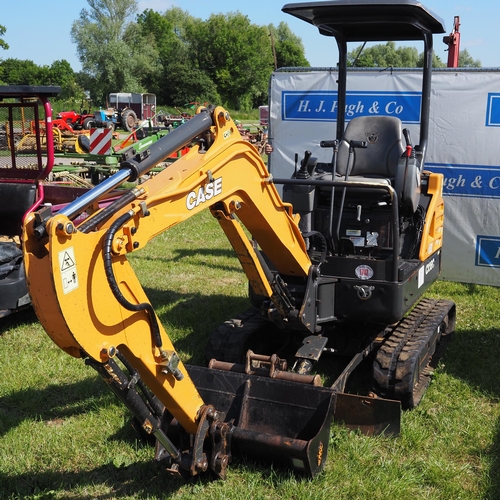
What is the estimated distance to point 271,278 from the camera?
4668mm

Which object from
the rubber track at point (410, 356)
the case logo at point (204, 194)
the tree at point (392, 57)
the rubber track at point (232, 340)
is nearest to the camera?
the case logo at point (204, 194)

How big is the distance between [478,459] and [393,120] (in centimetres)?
290

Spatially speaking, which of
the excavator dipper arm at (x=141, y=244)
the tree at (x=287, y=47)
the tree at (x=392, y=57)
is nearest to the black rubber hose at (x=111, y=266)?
the excavator dipper arm at (x=141, y=244)

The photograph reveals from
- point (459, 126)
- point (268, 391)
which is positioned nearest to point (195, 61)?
point (459, 126)

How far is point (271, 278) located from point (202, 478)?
138 cm

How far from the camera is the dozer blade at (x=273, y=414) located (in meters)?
4.01

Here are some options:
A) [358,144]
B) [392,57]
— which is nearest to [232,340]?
[358,144]

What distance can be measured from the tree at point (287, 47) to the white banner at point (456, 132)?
79921mm

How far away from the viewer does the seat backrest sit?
585 cm

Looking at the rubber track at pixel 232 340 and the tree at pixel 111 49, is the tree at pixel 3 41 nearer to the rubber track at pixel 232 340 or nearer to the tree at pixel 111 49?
the tree at pixel 111 49

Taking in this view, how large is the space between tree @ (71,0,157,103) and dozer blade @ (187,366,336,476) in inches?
2262

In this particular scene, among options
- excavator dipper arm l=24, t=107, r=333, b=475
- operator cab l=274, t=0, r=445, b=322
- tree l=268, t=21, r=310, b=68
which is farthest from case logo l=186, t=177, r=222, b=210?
tree l=268, t=21, r=310, b=68

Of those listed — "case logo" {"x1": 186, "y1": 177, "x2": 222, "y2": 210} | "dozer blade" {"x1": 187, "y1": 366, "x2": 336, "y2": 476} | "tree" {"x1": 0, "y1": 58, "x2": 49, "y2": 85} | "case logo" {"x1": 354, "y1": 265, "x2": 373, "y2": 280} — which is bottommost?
"dozer blade" {"x1": 187, "y1": 366, "x2": 336, "y2": 476}

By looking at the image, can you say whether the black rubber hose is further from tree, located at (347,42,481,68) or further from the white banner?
tree, located at (347,42,481,68)
